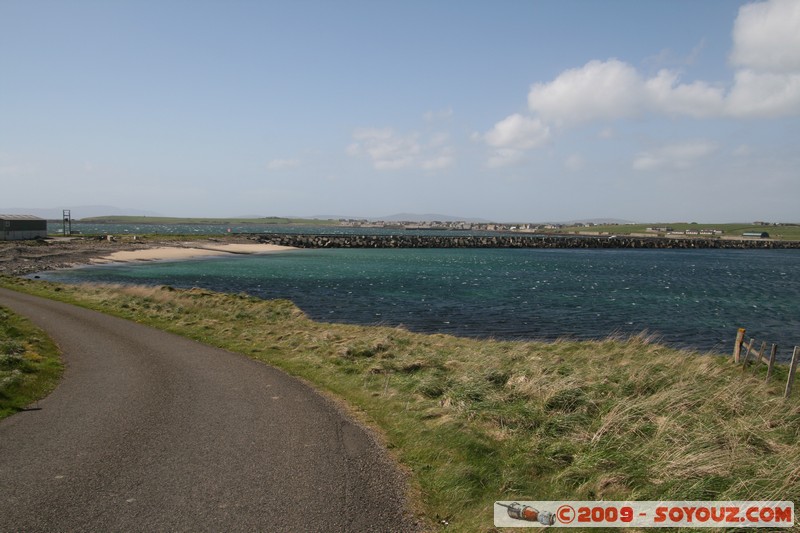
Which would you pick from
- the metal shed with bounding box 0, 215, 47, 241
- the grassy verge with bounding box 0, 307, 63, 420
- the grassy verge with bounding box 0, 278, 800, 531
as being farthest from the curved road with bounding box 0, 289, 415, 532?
the metal shed with bounding box 0, 215, 47, 241

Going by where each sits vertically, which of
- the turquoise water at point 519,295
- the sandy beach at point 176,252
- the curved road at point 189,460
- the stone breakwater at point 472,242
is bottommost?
the turquoise water at point 519,295

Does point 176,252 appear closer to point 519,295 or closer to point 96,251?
point 96,251

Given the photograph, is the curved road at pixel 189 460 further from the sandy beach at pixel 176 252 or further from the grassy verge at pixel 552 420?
the sandy beach at pixel 176 252

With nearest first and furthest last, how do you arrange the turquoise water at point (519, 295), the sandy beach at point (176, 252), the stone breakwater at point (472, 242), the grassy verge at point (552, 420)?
1. the grassy verge at point (552, 420)
2. the turquoise water at point (519, 295)
3. the sandy beach at point (176, 252)
4. the stone breakwater at point (472, 242)

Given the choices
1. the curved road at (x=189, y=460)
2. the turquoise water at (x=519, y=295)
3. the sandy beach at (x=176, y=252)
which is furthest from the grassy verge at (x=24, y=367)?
the sandy beach at (x=176, y=252)

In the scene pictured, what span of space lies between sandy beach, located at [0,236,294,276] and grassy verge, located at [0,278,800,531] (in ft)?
163

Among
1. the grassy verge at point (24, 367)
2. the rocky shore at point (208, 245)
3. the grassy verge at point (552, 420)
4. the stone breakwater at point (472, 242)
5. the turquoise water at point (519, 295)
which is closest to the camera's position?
the grassy verge at point (552, 420)

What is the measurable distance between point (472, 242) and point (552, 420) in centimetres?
14152

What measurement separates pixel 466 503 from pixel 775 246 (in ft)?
679

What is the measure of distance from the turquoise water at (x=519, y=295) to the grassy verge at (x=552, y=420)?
13.3 m

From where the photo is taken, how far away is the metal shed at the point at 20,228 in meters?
82.2

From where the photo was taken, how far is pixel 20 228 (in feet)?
282

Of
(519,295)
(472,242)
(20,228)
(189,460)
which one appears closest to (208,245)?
(20,228)

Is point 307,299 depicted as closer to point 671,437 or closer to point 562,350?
point 562,350
